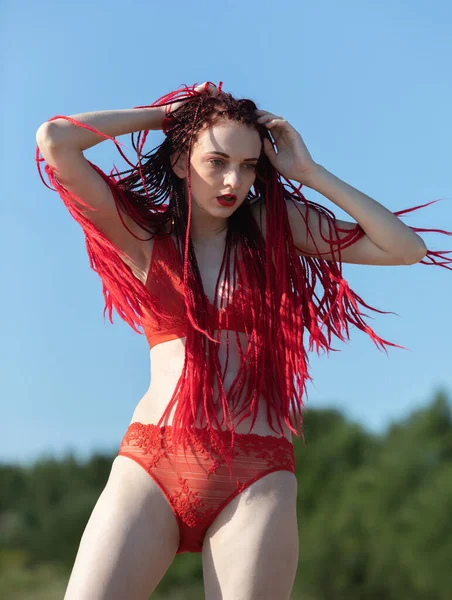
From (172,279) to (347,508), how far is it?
1568 centimetres

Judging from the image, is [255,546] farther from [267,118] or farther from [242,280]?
[267,118]

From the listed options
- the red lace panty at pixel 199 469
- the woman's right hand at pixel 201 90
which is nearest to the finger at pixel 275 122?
the woman's right hand at pixel 201 90

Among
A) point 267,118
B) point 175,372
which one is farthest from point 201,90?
point 175,372

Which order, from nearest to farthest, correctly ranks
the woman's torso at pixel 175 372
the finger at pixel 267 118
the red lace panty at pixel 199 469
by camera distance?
the red lace panty at pixel 199 469
the woman's torso at pixel 175 372
the finger at pixel 267 118

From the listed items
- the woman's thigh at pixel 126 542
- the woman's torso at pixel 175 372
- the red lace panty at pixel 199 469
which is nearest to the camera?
the woman's thigh at pixel 126 542

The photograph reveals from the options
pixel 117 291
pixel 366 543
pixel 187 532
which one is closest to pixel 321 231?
pixel 117 291

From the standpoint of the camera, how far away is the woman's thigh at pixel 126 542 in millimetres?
2271

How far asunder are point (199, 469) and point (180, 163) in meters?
0.87

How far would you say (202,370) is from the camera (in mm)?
2514

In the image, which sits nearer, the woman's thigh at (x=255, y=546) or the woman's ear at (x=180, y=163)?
the woman's thigh at (x=255, y=546)

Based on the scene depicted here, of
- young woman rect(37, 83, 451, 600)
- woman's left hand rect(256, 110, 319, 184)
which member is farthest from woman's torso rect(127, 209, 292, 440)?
woman's left hand rect(256, 110, 319, 184)

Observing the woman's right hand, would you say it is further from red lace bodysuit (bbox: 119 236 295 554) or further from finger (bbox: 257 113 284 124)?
red lace bodysuit (bbox: 119 236 295 554)

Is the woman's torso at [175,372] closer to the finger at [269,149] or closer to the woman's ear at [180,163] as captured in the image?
the woman's ear at [180,163]

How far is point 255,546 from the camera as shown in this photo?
231 centimetres
